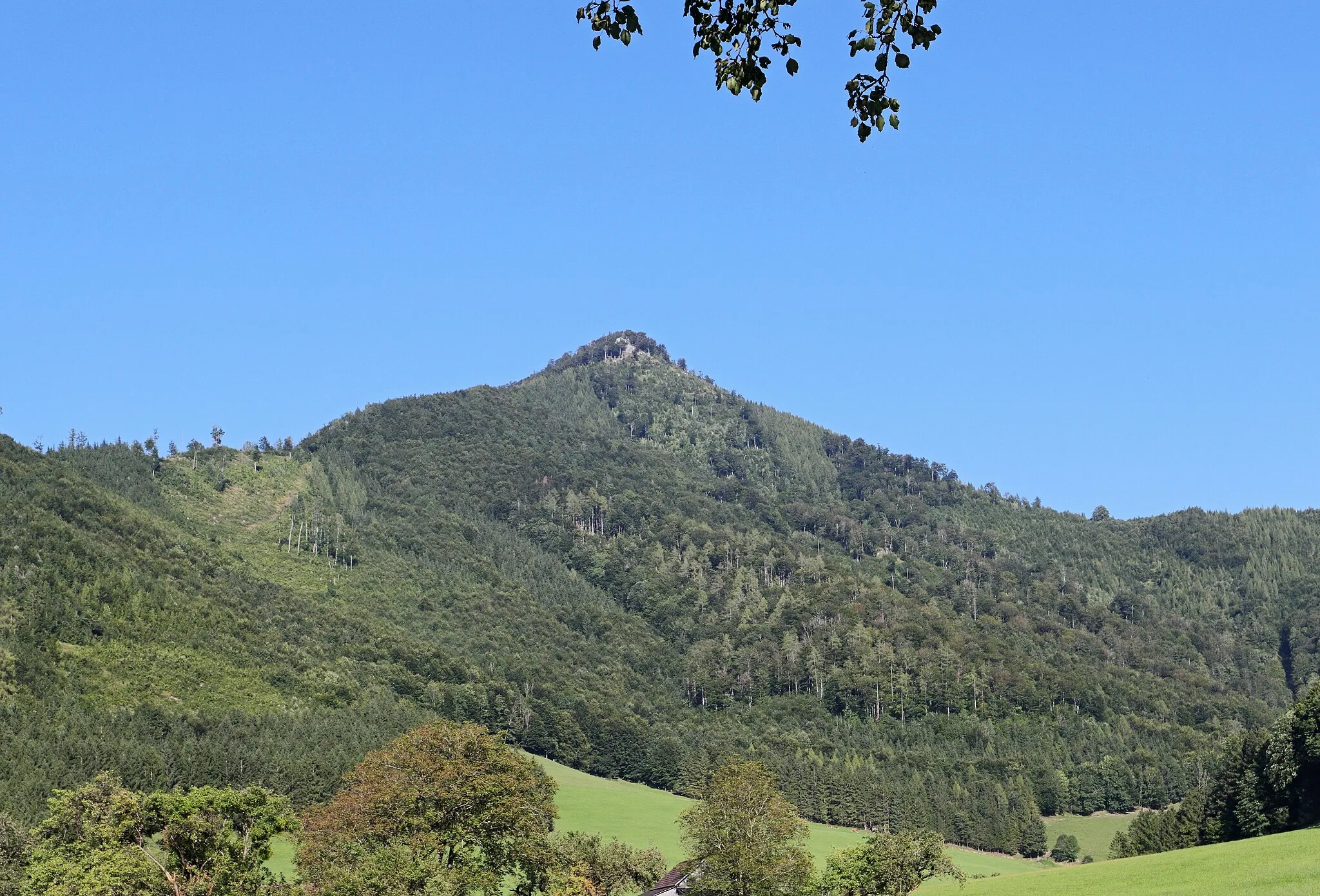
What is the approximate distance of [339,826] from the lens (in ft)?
210

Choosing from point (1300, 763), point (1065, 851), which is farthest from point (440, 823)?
point (1065, 851)

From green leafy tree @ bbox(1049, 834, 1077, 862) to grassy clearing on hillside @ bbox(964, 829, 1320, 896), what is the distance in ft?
287

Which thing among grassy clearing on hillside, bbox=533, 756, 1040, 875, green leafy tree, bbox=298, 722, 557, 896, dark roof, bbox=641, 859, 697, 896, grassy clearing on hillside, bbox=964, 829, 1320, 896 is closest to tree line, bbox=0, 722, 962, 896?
green leafy tree, bbox=298, 722, 557, 896

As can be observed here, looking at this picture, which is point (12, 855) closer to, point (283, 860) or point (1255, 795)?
point (283, 860)

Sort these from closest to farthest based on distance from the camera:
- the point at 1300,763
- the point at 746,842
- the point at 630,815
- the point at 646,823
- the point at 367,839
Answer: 1. the point at 367,839
2. the point at 746,842
3. the point at 1300,763
4. the point at 646,823
5. the point at 630,815

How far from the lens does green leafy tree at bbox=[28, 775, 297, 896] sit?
57406 millimetres

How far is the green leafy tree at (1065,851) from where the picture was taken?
16038 centimetres

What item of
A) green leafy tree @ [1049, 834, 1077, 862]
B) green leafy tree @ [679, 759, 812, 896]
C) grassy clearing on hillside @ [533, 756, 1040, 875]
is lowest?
green leafy tree @ [1049, 834, 1077, 862]

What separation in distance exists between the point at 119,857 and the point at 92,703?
101m

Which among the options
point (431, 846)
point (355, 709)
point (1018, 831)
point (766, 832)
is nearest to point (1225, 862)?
point (766, 832)

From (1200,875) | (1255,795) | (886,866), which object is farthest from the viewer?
(1255,795)

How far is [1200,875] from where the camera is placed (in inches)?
2238

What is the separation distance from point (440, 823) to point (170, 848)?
1248cm

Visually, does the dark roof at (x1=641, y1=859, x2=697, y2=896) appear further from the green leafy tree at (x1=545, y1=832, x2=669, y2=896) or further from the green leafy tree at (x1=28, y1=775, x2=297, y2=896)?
the green leafy tree at (x1=28, y1=775, x2=297, y2=896)
